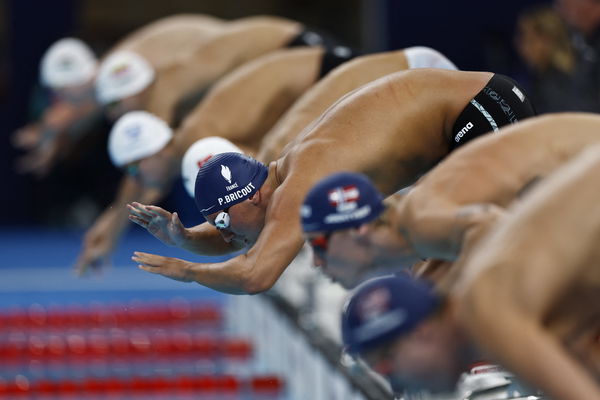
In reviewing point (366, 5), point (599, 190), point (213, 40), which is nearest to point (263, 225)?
point (599, 190)

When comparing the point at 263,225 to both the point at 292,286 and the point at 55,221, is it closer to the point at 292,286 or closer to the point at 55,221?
the point at 292,286

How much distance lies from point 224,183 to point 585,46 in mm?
2654

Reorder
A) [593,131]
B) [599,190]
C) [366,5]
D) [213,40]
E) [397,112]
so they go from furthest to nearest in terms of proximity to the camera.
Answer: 1. [366,5]
2. [213,40]
3. [397,112]
4. [593,131]
5. [599,190]

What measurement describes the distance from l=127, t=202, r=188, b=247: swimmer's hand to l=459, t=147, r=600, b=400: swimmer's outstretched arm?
5.02 feet

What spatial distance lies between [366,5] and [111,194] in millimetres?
4058

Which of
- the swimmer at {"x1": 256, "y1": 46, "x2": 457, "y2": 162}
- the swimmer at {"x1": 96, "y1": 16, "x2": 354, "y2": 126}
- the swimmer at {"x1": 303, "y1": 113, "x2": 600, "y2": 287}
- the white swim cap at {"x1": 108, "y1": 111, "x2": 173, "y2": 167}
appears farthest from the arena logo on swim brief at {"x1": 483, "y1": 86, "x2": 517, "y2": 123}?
the swimmer at {"x1": 96, "y1": 16, "x2": 354, "y2": 126}

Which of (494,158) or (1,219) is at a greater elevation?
(494,158)

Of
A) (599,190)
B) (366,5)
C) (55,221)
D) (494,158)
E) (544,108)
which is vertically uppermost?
(599,190)

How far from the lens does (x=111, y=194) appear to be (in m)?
14.2

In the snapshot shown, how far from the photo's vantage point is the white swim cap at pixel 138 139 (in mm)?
5570

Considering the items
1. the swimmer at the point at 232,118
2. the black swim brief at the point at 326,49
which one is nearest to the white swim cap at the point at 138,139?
the swimmer at the point at 232,118

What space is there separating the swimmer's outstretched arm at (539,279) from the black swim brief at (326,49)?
2.94m

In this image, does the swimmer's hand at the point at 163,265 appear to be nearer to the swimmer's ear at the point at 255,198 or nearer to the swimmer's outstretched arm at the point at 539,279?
the swimmer's ear at the point at 255,198

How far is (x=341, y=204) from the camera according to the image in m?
2.61
